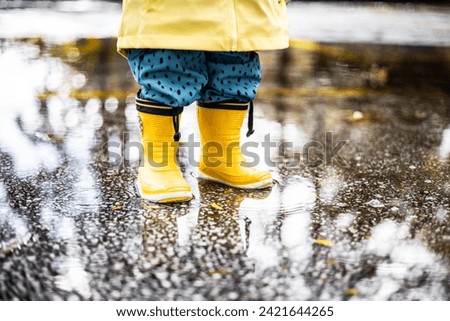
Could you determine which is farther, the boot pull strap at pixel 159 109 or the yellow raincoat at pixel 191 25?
the boot pull strap at pixel 159 109

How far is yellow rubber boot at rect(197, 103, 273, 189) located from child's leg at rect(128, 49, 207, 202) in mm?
149

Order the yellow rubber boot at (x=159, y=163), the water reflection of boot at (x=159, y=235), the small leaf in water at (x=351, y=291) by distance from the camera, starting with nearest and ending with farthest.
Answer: the small leaf in water at (x=351, y=291), the water reflection of boot at (x=159, y=235), the yellow rubber boot at (x=159, y=163)

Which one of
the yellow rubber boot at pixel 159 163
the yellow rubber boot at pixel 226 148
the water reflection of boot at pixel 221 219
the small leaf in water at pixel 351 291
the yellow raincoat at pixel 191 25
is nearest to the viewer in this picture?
the small leaf in water at pixel 351 291

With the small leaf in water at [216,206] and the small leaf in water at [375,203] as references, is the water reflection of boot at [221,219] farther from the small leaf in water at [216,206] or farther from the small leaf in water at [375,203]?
the small leaf in water at [375,203]

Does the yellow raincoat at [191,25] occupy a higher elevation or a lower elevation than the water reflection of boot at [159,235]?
higher

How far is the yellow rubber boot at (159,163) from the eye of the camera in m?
2.15

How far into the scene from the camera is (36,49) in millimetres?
5836

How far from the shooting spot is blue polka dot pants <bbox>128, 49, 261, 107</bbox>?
2105mm

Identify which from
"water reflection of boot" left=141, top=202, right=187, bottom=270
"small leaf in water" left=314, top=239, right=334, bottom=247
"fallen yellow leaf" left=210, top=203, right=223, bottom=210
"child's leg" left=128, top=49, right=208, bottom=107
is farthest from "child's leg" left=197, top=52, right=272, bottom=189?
"small leaf in water" left=314, top=239, right=334, bottom=247

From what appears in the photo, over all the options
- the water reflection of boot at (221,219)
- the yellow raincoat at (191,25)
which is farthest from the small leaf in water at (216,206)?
the yellow raincoat at (191,25)

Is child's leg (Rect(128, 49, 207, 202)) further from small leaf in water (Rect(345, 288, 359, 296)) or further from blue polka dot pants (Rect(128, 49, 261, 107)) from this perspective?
small leaf in water (Rect(345, 288, 359, 296))

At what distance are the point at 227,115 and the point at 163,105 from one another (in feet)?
0.90

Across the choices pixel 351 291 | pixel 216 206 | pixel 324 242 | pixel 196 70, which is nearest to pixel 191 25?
pixel 196 70

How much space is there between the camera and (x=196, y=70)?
2150 millimetres
